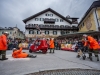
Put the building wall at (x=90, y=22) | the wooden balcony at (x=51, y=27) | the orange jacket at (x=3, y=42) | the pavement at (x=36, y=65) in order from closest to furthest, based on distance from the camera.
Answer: the pavement at (x=36, y=65) < the orange jacket at (x=3, y=42) < the building wall at (x=90, y=22) < the wooden balcony at (x=51, y=27)

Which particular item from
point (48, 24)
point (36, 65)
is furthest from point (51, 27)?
point (36, 65)

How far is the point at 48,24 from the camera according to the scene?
4041 centimetres

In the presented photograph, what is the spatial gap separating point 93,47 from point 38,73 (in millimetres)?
4972

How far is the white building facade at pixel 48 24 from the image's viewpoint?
38.3m

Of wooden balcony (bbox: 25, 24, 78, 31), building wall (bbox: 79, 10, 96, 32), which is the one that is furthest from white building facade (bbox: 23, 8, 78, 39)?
building wall (bbox: 79, 10, 96, 32)

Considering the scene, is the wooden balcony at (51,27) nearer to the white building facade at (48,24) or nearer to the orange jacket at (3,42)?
the white building facade at (48,24)

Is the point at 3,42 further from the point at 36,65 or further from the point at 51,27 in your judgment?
the point at 51,27

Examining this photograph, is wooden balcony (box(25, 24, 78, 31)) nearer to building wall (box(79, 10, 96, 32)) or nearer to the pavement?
building wall (box(79, 10, 96, 32))

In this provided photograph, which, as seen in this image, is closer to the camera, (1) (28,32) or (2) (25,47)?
(2) (25,47)

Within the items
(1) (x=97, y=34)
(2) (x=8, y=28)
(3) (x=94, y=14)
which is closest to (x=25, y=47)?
(1) (x=97, y=34)

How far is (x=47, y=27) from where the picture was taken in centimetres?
3841

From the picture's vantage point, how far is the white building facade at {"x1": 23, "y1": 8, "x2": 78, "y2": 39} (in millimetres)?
38312

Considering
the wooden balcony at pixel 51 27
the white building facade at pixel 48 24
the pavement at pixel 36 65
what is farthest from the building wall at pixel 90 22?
the pavement at pixel 36 65

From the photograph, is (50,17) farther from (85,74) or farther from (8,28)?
(85,74)
